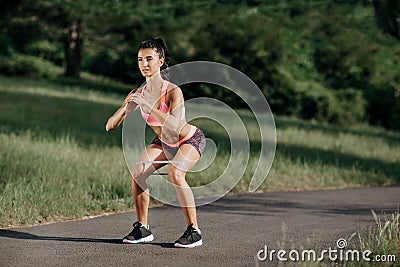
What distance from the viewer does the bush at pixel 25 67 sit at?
40.2 m

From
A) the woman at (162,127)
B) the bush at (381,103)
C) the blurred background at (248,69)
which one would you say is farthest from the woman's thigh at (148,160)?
the bush at (381,103)

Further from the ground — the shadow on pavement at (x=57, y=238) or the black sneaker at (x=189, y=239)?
the black sneaker at (x=189, y=239)

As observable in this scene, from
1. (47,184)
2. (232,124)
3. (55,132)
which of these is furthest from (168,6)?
(47,184)

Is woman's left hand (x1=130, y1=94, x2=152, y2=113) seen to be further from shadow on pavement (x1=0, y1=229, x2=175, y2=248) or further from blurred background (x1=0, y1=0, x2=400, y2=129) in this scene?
blurred background (x1=0, y1=0, x2=400, y2=129)

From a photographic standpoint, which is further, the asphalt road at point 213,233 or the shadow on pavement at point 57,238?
the shadow on pavement at point 57,238

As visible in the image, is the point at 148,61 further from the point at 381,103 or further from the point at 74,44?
the point at 74,44

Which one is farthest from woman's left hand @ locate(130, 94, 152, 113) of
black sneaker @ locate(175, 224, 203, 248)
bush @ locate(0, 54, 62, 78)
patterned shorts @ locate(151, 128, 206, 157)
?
bush @ locate(0, 54, 62, 78)

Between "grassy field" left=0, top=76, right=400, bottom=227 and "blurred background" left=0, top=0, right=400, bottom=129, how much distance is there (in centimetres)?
1198

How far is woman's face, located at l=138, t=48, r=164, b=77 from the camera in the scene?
6.70 m

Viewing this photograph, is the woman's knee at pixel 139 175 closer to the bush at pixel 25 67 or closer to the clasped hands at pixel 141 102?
the clasped hands at pixel 141 102

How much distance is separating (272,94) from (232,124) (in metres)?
13.2

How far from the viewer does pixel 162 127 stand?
6586mm

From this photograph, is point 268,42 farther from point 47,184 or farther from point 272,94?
point 47,184

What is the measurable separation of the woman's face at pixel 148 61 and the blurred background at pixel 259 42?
25.2 meters
